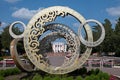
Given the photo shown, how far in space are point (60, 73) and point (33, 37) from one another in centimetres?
222

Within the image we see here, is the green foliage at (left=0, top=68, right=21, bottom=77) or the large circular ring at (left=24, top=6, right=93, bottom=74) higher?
the large circular ring at (left=24, top=6, right=93, bottom=74)

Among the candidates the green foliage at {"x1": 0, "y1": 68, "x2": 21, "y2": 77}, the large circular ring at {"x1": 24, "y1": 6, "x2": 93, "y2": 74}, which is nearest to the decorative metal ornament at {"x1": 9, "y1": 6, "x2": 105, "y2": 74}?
the large circular ring at {"x1": 24, "y1": 6, "x2": 93, "y2": 74}

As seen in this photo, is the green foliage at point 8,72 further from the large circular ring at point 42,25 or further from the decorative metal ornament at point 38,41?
the large circular ring at point 42,25

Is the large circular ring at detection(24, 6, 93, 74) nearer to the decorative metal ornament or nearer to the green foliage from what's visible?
the decorative metal ornament

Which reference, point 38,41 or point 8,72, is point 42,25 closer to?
point 38,41

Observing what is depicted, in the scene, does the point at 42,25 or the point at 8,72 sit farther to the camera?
the point at 8,72

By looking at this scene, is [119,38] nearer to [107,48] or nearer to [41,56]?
[107,48]

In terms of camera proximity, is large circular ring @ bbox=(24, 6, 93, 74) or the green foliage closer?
large circular ring @ bbox=(24, 6, 93, 74)

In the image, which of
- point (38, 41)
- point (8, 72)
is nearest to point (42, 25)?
point (38, 41)

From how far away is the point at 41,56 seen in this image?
1555 cm

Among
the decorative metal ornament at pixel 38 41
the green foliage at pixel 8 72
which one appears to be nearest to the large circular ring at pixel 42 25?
the decorative metal ornament at pixel 38 41

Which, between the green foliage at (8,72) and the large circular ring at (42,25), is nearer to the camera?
the large circular ring at (42,25)

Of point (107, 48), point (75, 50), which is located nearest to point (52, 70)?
point (75, 50)

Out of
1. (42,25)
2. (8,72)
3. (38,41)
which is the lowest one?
(8,72)
